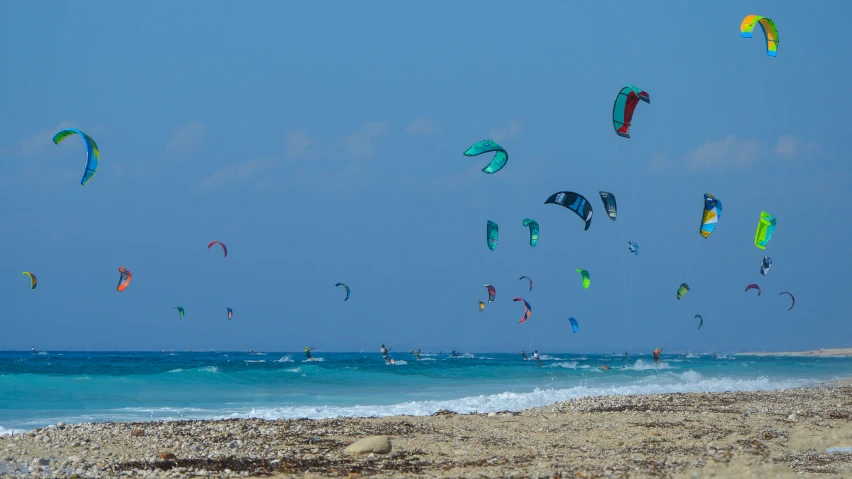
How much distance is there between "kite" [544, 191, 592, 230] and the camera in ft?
61.1

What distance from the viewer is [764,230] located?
20.1 m

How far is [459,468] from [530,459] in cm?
92

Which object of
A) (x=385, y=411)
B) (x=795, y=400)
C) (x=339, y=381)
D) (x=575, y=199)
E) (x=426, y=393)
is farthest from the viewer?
(x=339, y=381)

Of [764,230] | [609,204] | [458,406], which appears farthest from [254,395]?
[764,230]

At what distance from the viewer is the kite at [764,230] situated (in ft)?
65.3

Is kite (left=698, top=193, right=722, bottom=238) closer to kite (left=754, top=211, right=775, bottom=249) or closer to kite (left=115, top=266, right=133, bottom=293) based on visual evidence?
kite (left=754, top=211, right=775, bottom=249)

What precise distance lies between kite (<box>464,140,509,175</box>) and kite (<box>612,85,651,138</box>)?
302 cm

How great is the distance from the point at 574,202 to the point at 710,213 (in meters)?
3.25

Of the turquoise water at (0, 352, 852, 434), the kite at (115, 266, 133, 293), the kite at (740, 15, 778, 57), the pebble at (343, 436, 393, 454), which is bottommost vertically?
the turquoise water at (0, 352, 852, 434)

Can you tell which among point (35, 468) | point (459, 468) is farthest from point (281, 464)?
point (35, 468)

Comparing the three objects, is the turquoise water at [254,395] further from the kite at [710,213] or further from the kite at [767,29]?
the kite at [767,29]

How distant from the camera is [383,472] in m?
7.40

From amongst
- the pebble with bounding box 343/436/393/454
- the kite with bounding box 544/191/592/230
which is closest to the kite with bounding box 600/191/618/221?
the kite with bounding box 544/191/592/230

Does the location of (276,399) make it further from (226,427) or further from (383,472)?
(383,472)
